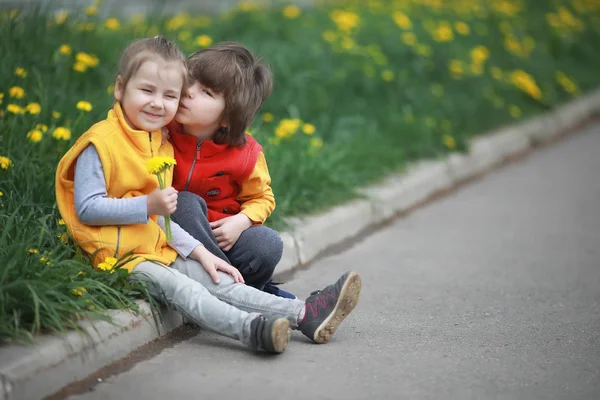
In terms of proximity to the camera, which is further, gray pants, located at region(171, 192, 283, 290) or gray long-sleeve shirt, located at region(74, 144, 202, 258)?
gray pants, located at region(171, 192, 283, 290)

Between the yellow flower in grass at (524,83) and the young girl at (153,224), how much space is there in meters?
5.68

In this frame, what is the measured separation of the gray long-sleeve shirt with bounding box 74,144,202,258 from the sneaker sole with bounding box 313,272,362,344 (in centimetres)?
80

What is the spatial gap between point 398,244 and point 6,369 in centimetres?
311

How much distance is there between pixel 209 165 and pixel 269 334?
847mm

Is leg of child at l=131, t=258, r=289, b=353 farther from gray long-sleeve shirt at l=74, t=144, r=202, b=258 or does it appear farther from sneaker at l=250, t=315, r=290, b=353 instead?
gray long-sleeve shirt at l=74, t=144, r=202, b=258

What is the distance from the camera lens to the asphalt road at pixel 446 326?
11.0 ft

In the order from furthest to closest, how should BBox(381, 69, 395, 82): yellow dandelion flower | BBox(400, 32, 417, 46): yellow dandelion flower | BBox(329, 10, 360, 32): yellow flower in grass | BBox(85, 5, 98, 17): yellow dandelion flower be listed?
BBox(400, 32, 417, 46): yellow dandelion flower, BBox(329, 10, 360, 32): yellow flower in grass, BBox(381, 69, 395, 82): yellow dandelion flower, BBox(85, 5, 98, 17): yellow dandelion flower

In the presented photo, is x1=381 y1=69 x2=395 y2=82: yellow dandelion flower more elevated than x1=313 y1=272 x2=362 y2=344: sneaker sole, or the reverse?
x1=381 y1=69 x2=395 y2=82: yellow dandelion flower

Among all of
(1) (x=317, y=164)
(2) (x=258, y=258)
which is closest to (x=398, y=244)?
(1) (x=317, y=164)

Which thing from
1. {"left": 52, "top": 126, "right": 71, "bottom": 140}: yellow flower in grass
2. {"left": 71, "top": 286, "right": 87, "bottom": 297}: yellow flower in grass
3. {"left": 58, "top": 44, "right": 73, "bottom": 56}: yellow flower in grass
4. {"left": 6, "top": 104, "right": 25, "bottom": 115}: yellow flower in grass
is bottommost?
{"left": 71, "top": 286, "right": 87, "bottom": 297}: yellow flower in grass

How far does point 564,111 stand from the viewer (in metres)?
9.82

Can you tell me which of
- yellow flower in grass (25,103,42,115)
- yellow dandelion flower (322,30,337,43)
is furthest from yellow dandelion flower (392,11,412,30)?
yellow flower in grass (25,103,42,115)

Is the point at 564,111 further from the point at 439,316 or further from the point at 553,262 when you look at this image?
the point at 439,316

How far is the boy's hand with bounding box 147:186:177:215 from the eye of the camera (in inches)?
141
